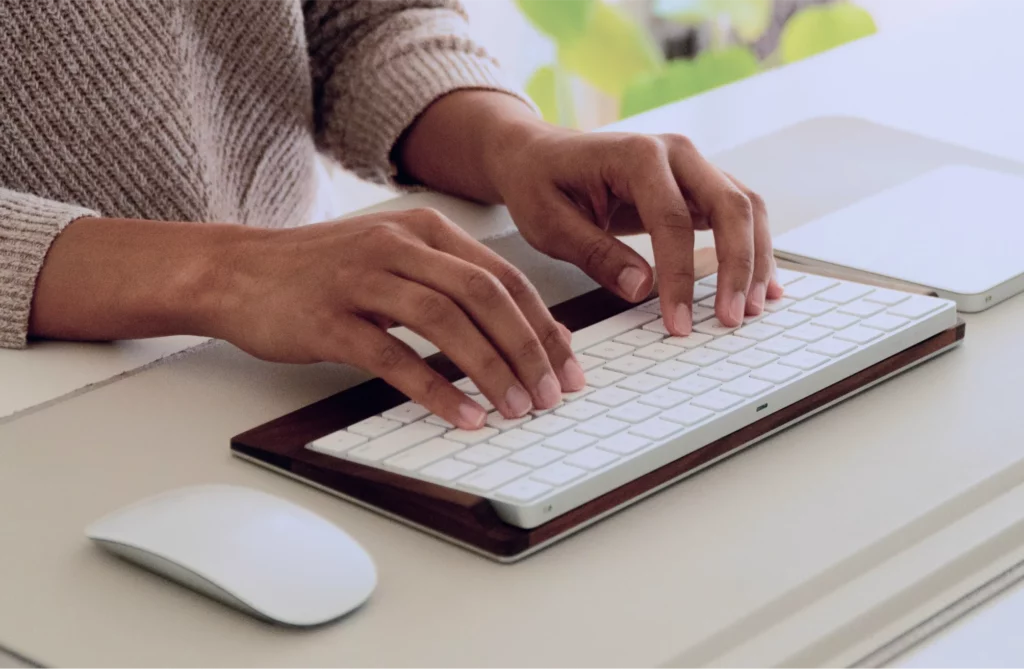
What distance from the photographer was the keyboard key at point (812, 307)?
691 mm

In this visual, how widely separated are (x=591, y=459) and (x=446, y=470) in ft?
0.21

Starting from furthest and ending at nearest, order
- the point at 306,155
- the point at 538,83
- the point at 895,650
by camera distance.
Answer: the point at 538,83
the point at 306,155
the point at 895,650

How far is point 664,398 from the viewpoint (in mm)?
594

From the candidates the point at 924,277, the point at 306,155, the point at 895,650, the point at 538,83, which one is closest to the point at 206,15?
the point at 306,155

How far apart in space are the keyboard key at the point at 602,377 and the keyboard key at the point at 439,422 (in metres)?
0.08

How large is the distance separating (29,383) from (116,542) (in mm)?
224

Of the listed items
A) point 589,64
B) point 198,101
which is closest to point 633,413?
point 198,101

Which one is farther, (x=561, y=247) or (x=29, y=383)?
(x=561, y=247)

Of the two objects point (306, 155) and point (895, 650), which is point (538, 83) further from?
point (895, 650)

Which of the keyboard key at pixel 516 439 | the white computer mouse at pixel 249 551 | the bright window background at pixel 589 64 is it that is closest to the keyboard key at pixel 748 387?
the keyboard key at pixel 516 439

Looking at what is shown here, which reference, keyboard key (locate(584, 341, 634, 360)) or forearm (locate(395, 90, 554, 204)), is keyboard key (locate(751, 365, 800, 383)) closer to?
keyboard key (locate(584, 341, 634, 360))

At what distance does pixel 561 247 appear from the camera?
2.64ft

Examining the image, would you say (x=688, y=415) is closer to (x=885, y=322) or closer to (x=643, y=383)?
(x=643, y=383)

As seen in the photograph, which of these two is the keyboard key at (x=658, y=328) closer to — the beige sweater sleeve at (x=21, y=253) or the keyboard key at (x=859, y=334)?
the keyboard key at (x=859, y=334)
